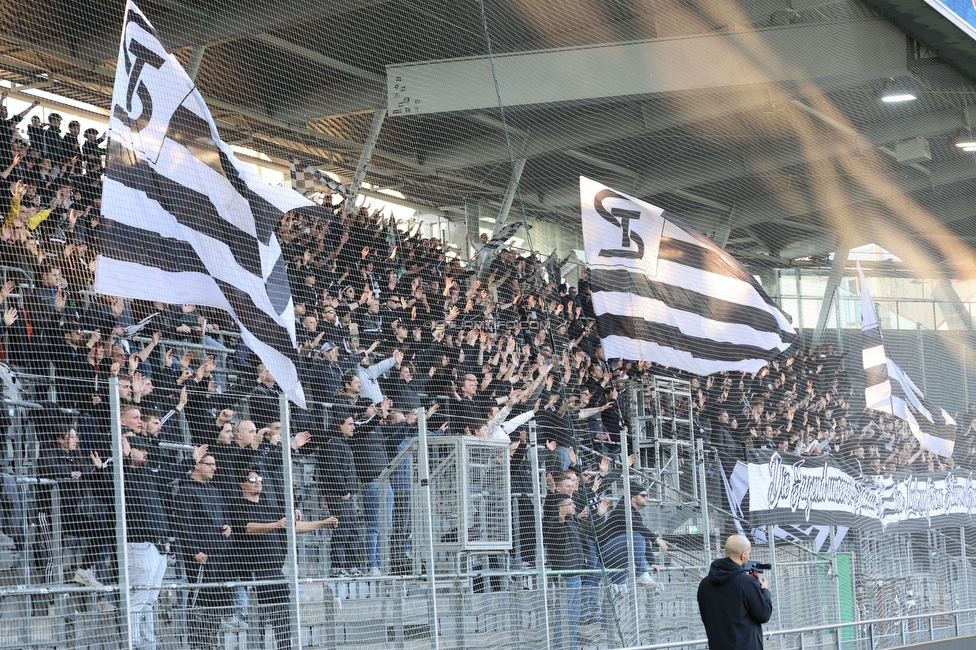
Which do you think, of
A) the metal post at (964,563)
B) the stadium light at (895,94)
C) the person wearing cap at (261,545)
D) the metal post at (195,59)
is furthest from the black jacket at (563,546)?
the stadium light at (895,94)

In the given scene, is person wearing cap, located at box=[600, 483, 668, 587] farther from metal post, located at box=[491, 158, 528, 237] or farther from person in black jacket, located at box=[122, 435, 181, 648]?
person in black jacket, located at box=[122, 435, 181, 648]

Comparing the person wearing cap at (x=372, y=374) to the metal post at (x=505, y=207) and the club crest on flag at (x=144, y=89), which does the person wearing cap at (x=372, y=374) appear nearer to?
the metal post at (x=505, y=207)

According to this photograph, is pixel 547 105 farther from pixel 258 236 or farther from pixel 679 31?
pixel 258 236

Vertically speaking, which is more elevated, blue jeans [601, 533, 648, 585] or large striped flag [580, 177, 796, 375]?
large striped flag [580, 177, 796, 375]

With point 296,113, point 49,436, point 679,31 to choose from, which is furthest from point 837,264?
point 49,436

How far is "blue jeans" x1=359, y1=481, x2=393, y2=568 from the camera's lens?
27.9ft

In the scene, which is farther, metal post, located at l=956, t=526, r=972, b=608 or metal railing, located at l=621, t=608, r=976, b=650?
metal post, located at l=956, t=526, r=972, b=608

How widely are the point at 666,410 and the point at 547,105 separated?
A: 3.49 m

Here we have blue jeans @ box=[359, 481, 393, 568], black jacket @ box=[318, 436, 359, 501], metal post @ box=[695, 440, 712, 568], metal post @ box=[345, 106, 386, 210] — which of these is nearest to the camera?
blue jeans @ box=[359, 481, 393, 568]

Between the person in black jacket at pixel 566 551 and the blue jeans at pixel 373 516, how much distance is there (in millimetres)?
1534

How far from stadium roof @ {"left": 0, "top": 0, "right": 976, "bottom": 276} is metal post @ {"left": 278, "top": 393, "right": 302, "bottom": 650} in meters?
3.15

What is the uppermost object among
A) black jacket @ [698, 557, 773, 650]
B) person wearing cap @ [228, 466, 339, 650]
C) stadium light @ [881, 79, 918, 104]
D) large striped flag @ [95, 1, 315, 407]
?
stadium light @ [881, 79, 918, 104]

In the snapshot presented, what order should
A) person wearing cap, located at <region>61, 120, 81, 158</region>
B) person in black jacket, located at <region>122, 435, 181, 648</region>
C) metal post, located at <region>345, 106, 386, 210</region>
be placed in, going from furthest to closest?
metal post, located at <region>345, 106, 386, 210</region>, person wearing cap, located at <region>61, 120, 81, 158</region>, person in black jacket, located at <region>122, 435, 181, 648</region>

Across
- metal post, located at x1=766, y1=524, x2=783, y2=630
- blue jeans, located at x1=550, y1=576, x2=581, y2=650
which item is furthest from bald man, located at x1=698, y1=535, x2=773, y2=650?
metal post, located at x1=766, y1=524, x2=783, y2=630
